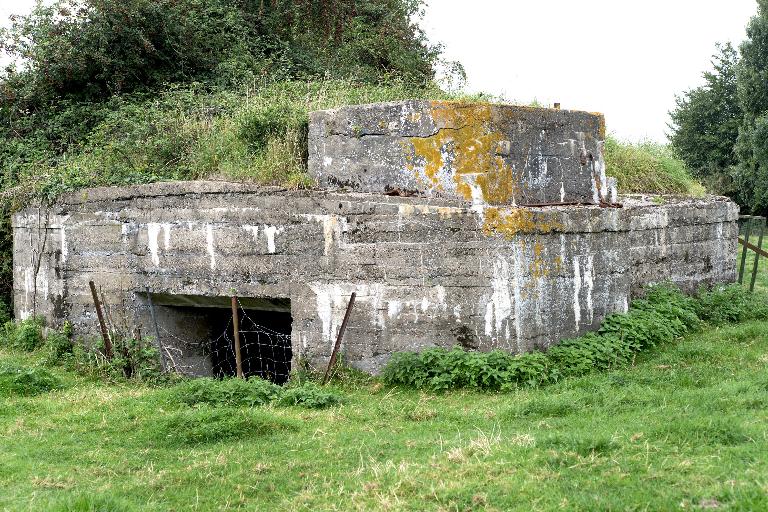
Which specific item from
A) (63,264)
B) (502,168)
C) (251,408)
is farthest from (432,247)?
(63,264)

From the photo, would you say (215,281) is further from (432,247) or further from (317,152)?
(432,247)

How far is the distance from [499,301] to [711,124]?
2748 cm

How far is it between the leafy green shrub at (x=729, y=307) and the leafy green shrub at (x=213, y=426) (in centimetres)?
646

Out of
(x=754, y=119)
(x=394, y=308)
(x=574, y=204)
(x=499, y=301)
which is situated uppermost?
(x=754, y=119)

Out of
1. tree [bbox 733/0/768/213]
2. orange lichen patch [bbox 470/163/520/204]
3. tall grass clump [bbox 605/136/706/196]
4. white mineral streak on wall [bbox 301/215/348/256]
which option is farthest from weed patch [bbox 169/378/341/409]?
tree [bbox 733/0/768/213]

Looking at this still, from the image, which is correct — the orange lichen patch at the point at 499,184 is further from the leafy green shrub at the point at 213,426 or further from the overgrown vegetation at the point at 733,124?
the overgrown vegetation at the point at 733,124

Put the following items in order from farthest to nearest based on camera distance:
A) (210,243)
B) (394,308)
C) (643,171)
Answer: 1. (643,171)
2. (210,243)
3. (394,308)

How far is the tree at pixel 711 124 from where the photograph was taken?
105 ft

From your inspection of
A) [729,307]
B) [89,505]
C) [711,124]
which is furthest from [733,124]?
[89,505]

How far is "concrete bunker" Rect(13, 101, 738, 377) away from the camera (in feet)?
27.7

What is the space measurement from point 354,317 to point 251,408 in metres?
1.66

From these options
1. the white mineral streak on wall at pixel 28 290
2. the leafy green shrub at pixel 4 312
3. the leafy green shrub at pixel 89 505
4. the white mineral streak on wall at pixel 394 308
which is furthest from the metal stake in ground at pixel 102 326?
the leafy green shrub at pixel 89 505

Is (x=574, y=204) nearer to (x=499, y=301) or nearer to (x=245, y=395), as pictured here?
(x=499, y=301)

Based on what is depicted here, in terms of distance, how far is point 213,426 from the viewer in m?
6.89
